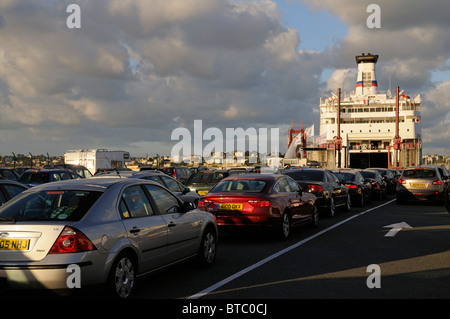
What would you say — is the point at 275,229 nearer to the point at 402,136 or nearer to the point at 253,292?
the point at 253,292

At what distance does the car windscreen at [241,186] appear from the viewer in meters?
10.7

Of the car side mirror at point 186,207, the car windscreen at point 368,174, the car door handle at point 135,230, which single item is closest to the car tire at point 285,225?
the car side mirror at point 186,207

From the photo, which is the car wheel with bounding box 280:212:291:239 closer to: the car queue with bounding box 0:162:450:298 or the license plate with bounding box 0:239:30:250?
the car queue with bounding box 0:162:450:298

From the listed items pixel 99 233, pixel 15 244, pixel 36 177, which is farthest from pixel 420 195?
pixel 15 244

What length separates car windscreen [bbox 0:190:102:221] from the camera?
5375 millimetres

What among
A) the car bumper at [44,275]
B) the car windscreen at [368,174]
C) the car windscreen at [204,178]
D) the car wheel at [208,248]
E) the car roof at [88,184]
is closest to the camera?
the car bumper at [44,275]

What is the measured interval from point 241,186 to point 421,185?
12.7 meters

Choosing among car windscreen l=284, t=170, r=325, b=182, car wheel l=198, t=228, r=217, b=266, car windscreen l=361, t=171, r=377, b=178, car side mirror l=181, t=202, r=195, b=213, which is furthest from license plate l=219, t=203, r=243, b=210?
car windscreen l=361, t=171, r=377, b=178

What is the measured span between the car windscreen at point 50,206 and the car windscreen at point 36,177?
11.4 metres

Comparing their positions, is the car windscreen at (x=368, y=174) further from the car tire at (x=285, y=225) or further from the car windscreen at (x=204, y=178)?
the car tire at (x=285, y=225)

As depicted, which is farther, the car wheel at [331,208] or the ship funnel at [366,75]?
the ship funnel at [366,75]

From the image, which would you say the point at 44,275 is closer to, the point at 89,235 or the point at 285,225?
the point at 89,235

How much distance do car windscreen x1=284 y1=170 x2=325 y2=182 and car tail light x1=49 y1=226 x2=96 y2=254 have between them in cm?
1122
